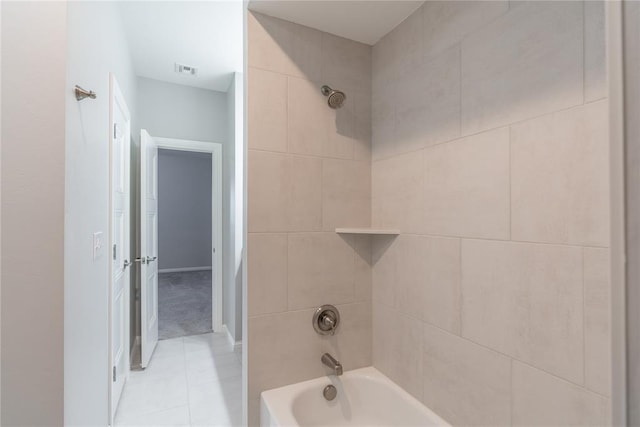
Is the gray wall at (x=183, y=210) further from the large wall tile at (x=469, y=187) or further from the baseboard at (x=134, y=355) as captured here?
the large wall tile at (x=469, y=187)

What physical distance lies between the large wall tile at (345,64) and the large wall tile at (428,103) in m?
0.26

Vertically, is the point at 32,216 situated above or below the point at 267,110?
below

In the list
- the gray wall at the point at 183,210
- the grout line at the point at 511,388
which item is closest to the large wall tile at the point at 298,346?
the grout line at the point at 511,388

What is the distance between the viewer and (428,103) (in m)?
1.32

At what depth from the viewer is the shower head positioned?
4.83 feet

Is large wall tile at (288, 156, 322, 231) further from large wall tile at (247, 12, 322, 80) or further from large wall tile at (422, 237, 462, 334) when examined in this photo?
large wall tile at (422, 237, 462, 334)

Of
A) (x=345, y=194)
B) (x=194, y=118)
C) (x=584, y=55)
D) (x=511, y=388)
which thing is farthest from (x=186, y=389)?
(x=584, y=55)

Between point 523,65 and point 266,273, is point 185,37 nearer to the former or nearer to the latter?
point 266,273

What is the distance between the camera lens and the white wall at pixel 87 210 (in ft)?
3.76

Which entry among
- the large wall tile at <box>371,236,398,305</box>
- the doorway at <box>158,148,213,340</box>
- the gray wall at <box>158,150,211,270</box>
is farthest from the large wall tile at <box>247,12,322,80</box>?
the gray wall at <box>158,150,211,270</box>

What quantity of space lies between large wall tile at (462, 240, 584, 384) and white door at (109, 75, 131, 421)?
199 cm

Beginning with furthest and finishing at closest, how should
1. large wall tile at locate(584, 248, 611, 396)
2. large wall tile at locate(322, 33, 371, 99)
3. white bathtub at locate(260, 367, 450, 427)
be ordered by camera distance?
large wall tile at locate(322, 33, 371, 99) < white bathtub at locate(260, 367, 450, 427) < large wall tile at locate(584, 248, 611, 396)

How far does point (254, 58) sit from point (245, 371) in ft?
4.82

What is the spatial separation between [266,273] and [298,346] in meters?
0.40
